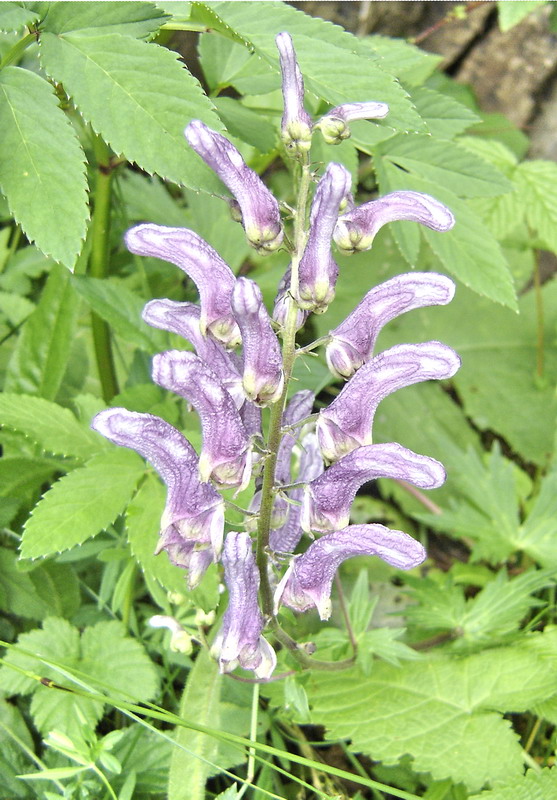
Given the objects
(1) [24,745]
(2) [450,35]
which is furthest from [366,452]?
(2) [450,35]

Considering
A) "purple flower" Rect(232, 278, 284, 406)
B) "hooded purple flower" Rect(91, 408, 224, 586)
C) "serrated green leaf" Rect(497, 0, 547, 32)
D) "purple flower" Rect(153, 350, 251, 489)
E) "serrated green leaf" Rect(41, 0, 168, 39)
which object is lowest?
"hooded purple flower" Rect(91, 408, 224, 586)

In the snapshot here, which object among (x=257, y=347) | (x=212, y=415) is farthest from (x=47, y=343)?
(x=257, y=347)

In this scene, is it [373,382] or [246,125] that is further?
[246,125]

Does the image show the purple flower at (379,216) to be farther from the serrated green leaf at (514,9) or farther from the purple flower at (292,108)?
the serrated green leaf at (514,9)

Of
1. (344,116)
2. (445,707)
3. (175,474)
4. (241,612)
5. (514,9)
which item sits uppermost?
(514,9)

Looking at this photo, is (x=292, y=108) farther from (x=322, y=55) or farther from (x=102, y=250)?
(x=102, y=250)

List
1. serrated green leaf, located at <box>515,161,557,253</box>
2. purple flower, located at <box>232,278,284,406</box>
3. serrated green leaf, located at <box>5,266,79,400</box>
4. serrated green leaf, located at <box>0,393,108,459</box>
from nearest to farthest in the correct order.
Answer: purple flower, located at <box>232,278,284,406</box> < serrated green leaf, located at <box>0,393,108,459</box> < serrated green leaf, located at <box>5,266,79,400</box> < serrated green leaf, located at <box>515,161,557,253</box>

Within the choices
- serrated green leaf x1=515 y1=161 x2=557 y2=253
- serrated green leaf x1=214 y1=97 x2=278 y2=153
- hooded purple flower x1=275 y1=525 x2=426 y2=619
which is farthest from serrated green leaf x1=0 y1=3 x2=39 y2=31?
serrated green leaf x1=515 y1=161 x2=557 y2=253

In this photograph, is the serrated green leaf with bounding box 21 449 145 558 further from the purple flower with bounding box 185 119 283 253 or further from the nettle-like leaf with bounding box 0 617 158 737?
the purple flower with bounding box 185 119 283 253
